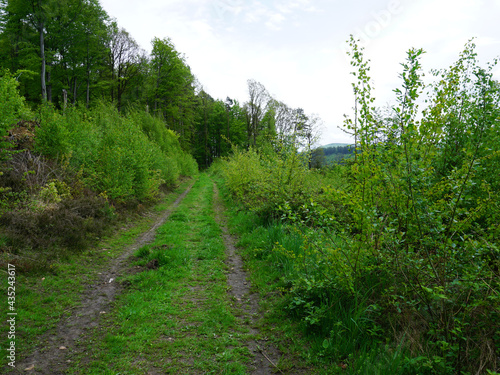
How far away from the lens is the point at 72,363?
3176mm

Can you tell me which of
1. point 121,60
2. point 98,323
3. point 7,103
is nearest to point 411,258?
point 98,323

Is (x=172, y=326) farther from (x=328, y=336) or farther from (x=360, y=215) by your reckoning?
(x=360, y=215)

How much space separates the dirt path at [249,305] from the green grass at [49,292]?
2.80 metres

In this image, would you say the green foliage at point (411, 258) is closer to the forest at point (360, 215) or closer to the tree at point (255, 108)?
the forest at point (360, 215)

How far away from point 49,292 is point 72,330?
1.33 metres

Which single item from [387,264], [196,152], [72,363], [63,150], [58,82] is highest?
[58,82]

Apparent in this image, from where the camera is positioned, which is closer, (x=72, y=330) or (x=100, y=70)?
(x=72, y=330)

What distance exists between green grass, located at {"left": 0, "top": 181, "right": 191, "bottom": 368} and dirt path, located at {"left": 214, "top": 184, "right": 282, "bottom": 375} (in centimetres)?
280

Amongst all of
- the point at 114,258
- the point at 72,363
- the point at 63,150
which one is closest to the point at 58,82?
the point at 63,150

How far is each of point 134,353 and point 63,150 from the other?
7896 mm

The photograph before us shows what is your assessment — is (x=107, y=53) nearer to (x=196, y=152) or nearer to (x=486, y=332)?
(x=196, y=152)

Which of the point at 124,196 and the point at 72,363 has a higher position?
the point at 124,196

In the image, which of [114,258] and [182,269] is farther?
[114,258]

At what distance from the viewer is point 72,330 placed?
385 cm
